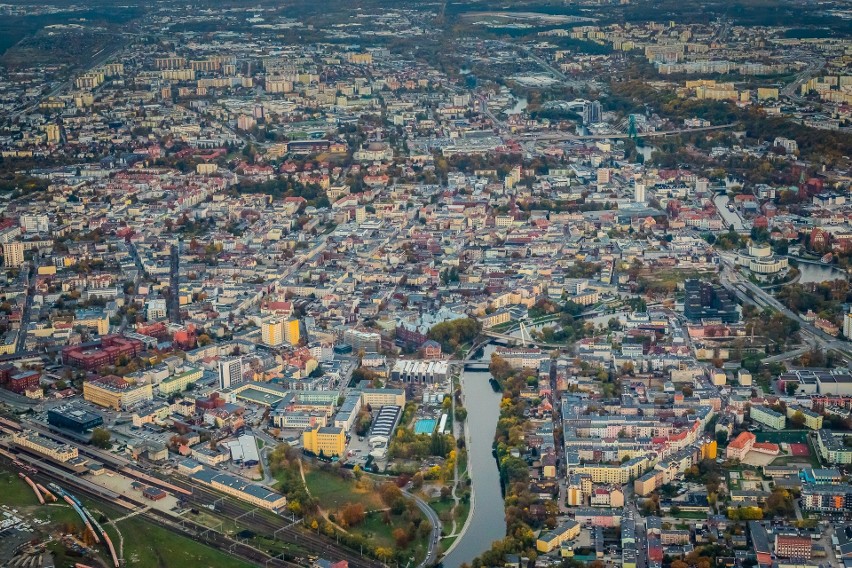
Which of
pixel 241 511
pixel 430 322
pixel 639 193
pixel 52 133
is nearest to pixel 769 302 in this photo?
pixel 430 322

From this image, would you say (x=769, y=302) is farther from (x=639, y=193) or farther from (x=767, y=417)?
(x=639, y=193)

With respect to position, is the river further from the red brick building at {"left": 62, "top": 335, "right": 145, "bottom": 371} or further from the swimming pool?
the red brick building at {"left": 62, "top": 335, "right": 145, "bottom": 371}

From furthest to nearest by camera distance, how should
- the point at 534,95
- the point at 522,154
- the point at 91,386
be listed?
the point at 534,95 → the point at 522,154 → the point at 91,386

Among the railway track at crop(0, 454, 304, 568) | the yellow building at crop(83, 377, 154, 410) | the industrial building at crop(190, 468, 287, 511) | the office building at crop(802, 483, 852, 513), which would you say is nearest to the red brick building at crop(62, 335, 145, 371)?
the yellow building at crop(83, 377, 154, 410)

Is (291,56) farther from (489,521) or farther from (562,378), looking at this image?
(489,521)

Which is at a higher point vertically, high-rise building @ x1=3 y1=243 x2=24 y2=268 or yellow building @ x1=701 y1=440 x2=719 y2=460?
yellow building @ x1=701 y1=440 x2=719 y2=460

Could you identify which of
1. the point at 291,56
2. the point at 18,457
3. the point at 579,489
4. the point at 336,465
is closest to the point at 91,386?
the point at 18,457

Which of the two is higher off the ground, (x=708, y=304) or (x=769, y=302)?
(x=708, y=304)
